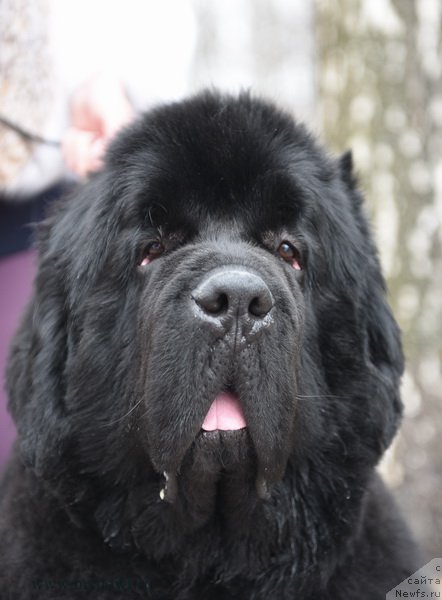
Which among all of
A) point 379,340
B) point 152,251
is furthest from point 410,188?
point 152,251

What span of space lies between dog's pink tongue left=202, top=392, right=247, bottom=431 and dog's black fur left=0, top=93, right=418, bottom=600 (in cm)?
5

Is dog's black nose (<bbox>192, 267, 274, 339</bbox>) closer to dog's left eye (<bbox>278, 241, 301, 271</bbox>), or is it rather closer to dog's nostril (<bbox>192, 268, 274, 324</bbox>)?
dog's nostril (<bbox>192, 268, 274, 324</bbox>)

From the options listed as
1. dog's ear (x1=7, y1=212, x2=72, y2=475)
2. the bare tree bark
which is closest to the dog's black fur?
dog's ear (x1=7, y1=212, x2=72, y2=475)

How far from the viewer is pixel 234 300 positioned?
190 cm

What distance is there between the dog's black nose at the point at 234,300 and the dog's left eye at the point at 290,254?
414 mm

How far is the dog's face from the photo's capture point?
200 cm

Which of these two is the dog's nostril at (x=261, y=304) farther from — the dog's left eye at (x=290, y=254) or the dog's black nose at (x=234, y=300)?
the dog's left eye at (x=290, y=254)

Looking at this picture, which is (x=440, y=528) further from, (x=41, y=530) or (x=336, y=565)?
(x=41, y=530)

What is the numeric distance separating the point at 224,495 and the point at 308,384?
0.37m

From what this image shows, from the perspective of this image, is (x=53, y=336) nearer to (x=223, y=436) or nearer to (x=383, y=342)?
(x=223, y=436)

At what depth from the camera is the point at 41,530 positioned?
2.23m

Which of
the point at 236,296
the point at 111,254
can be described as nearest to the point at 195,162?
the point at 111,254

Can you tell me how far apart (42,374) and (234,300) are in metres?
0.68

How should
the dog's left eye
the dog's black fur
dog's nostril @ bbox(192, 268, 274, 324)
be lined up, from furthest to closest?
the dog's left eye, the dog's black fur, dog's nostril @ bbox(192, 268, 274, 324)
